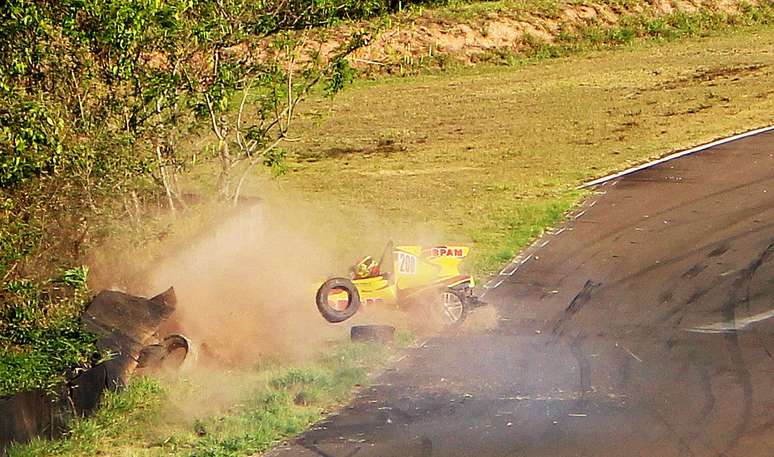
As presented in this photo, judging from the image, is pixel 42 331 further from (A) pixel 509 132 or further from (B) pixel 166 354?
(A) pixel 509 132

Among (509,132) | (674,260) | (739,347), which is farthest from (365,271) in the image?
(509,132)

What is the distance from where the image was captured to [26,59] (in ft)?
45.6

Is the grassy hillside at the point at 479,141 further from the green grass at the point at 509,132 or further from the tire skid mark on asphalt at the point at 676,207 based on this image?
the tire skid mark on asphalt at the point at 676,207

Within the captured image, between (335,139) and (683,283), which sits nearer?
(683,283)

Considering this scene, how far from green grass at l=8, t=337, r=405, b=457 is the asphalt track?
0.39 m

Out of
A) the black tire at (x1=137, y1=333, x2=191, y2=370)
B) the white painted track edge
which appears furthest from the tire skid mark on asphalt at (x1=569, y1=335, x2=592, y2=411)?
the white painted track edge

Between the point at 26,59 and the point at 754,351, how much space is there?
362 inches

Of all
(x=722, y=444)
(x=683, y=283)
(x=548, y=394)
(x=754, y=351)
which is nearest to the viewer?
(x=722, y=444)

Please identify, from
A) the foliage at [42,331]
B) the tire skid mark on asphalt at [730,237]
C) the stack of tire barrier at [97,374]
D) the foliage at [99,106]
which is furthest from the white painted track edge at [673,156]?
the foliage at [42,331]

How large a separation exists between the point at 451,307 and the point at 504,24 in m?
30.8

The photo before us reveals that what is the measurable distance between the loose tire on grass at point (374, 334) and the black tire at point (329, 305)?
1.02ft

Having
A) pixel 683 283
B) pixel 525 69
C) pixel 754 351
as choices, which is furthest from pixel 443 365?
pixel 525 69

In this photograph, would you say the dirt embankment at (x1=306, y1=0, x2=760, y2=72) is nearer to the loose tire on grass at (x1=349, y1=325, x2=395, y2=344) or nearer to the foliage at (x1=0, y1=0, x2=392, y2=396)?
the foliage at (x1=0, y1=0, x2=392, y2=396)

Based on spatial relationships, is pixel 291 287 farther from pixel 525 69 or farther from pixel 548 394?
pixel 525 69
